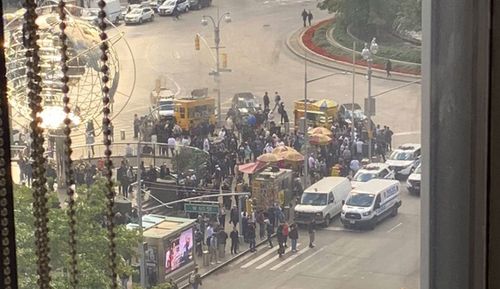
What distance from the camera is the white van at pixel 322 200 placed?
36.6 inches

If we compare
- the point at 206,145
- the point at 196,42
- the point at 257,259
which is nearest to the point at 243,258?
the point at 257,259

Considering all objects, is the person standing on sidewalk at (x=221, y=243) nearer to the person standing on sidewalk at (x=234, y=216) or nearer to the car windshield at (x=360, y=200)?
the person standing on sidewalk at (x=234, y=216)

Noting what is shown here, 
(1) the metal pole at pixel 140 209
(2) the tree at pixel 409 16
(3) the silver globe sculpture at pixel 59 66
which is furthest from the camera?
(2) the tree at pixel 409 16

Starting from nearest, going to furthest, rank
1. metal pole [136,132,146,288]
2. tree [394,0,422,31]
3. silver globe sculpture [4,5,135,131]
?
silver globe sculpture [4,5,135,131] < metal pole [136,132,146,288] < tree [394,0,422,31]

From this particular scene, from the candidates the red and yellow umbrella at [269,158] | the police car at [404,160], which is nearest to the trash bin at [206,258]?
the red and yellow umbrella at [269,158]

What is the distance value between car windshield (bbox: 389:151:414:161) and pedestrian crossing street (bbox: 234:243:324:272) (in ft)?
0.40

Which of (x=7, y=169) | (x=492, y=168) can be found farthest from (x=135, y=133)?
(x=492, y=168)

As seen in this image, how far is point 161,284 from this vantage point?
86cm

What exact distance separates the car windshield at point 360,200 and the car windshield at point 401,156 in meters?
0.05

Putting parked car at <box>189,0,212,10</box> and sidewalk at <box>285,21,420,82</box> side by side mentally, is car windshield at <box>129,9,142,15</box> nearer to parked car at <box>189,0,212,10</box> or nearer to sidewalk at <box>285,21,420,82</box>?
parked car at <box>189,0,212,10</box>

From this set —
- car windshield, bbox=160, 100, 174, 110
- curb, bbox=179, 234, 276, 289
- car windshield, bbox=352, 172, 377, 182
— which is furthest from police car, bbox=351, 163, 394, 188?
car windshield, bbox=160, 100, 174, 110

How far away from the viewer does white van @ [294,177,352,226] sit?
0.93 metres

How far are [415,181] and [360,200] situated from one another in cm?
6

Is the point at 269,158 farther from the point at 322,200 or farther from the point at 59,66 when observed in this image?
the point at 59,66
